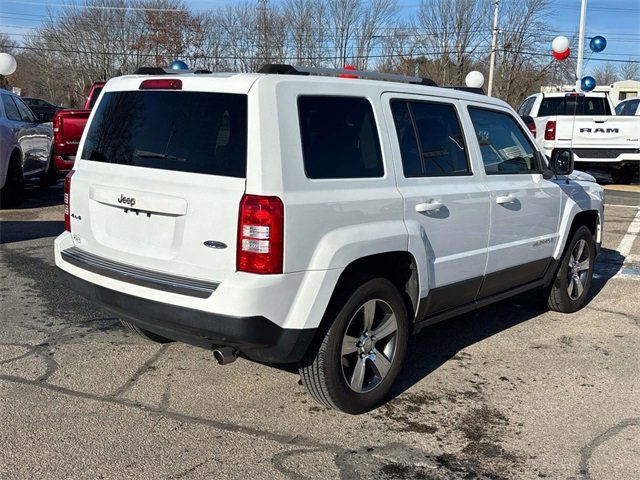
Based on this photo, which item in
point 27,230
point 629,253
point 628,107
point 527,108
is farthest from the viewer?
point 628,107

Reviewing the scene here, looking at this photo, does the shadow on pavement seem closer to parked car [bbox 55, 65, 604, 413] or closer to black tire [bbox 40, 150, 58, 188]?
black tire [bbox 40, 150, 58, 188]

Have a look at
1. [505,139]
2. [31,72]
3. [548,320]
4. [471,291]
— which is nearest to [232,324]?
[471,291]

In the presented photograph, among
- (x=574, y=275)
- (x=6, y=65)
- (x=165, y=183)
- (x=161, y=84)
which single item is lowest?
(x=574, y=275)

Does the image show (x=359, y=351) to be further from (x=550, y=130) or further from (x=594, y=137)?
(x=594, y=137)

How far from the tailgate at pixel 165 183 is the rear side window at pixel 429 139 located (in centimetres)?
114

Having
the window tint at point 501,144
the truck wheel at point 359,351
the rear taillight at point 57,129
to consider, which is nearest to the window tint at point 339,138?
the truck wheel at point 359,351

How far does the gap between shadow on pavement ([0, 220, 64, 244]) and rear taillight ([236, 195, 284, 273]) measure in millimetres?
5951

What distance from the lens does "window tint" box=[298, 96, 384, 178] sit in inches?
133

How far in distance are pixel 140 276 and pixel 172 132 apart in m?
0.80

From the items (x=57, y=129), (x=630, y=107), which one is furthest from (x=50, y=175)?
(x=630, y=107)

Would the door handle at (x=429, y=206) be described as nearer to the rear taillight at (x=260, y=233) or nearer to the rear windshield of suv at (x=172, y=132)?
the rear taillight at (x=260, y=233)

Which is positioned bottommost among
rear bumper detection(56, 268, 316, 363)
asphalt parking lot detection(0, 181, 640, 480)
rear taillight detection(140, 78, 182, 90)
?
asphalt parking lot detection(0, 181, 640, 480)

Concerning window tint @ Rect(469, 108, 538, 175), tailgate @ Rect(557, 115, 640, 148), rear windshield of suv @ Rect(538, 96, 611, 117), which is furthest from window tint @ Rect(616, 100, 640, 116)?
window tint @ Rect(469, 108, 538, 175)

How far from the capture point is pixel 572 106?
16.2 meters
